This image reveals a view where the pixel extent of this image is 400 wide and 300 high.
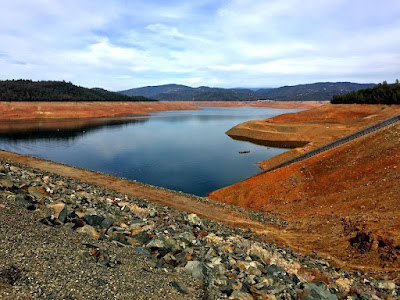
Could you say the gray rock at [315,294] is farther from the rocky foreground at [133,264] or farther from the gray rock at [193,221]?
the gray rock at [193,221]

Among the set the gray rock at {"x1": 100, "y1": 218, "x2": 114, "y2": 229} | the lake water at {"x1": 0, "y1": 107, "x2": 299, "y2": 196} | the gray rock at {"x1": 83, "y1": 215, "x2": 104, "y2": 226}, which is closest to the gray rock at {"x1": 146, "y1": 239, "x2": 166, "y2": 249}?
the gray rock at {"x1": 100, "y1": 218, "x2": 114, "y2": 229}

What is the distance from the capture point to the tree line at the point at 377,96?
9138 centimetres

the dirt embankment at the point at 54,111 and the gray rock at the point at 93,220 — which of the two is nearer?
the gray rock at the point at 93,220

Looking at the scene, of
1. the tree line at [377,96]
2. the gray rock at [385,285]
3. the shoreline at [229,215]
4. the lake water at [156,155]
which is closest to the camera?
the gray rock at [385,285]

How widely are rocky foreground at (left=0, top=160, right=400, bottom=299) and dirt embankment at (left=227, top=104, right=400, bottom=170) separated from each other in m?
52.1

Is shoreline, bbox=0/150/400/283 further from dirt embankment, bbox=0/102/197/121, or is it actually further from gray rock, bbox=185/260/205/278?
dirt embankment, bbox=0/102/197/121

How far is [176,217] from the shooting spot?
57.3 feet

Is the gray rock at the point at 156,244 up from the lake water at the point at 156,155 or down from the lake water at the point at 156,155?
up

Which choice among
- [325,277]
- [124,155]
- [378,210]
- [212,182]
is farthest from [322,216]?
[124,155]

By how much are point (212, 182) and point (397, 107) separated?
76619 mm

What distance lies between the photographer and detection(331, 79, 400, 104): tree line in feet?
300

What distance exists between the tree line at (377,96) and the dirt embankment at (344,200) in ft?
244

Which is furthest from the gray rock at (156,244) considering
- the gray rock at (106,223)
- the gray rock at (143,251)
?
the gray rock at (106,223)

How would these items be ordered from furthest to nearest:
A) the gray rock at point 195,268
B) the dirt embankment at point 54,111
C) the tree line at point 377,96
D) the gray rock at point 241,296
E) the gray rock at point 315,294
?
the dirt embankment at point 54,111 < the tree line at point 377,96 < the gray rock at point 315,294 < the gray rock at point 195,268 < the gray rock at point 241,296
